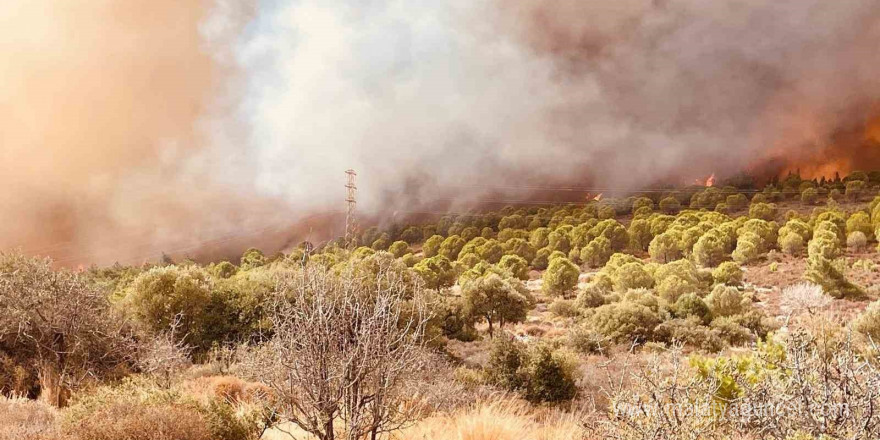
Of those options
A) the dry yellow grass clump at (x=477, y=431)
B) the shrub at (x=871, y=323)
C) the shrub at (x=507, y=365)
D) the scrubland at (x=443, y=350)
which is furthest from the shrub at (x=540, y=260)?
the dry yellow grass clump at (x=477, y=431)

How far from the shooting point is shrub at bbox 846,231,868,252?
47562 millimetres

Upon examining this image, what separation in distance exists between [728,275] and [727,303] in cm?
1209

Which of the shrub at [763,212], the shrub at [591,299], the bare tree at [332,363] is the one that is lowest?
the shrub at [591,299]

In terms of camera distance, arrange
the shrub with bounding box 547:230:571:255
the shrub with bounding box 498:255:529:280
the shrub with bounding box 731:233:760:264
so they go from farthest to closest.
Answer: the shrub with bounding box 547:230:571:255 → the shrub with bounding box 498:255:529:280 → the shrub with bounding box 731:233:760:264

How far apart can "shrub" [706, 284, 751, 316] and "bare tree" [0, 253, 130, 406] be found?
31.0 m

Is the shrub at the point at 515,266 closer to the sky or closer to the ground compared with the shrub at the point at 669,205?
closer to the ground

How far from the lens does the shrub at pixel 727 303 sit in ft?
102

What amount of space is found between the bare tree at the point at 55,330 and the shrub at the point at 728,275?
42.5 m

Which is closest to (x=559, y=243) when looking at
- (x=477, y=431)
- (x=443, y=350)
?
(x=443, y=350)

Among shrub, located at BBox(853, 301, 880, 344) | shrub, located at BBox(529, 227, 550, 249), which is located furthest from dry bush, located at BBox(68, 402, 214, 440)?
shrub, located at BBox(529, 227, 550, 249)

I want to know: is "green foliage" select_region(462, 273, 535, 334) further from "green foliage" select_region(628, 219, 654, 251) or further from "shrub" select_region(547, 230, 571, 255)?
"green foliage" select_region(628, 219, 654, 251)

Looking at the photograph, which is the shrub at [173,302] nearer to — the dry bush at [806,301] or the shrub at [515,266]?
the dry bush at [806,301]

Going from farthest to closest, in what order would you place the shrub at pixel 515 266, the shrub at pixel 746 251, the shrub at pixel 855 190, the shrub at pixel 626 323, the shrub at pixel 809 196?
the shrub at pixel 809 196 < the shrub at pixel 855 190 < the shrub at pixel 515 266 < the shrub at pixel 746 251 < the shrub at pixel 626 323

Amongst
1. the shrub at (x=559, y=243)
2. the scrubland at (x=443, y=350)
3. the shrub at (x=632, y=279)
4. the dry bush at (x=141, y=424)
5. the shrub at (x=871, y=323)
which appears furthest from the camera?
the shrub at (x=559, y=243)
